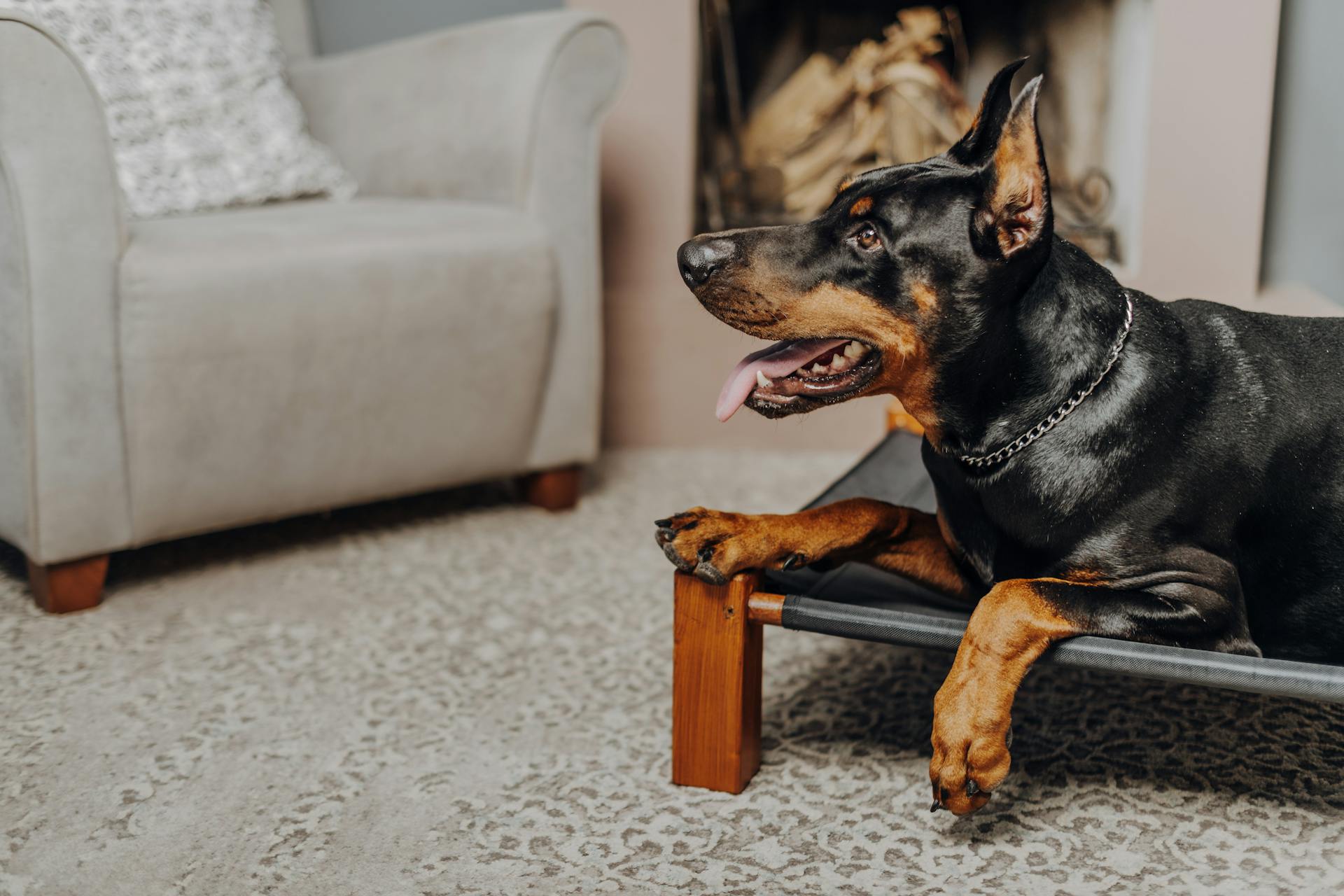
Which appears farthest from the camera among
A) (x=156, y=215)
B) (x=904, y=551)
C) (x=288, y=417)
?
(x=156, y=215)

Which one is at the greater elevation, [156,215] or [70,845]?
[156,215]

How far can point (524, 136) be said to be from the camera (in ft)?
7.30

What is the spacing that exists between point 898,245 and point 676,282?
1.64 m

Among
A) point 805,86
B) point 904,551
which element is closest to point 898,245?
point 904,551

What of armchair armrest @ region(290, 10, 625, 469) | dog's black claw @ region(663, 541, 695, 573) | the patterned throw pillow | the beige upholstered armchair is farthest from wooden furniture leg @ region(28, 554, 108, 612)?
dog's black claw @ region(663, 541, 695, 573)

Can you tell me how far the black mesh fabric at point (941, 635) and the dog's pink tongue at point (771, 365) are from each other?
0.22m

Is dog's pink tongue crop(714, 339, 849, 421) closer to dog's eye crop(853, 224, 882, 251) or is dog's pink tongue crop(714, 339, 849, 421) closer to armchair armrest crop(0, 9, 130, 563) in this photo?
dog's eye crop(853, 224, 882, 251)

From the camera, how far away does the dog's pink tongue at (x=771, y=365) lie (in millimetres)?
1274

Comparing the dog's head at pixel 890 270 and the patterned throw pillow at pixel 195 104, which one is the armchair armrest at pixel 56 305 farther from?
the dog's head at pixel 890 270

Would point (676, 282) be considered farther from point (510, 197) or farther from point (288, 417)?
point (288, 417)

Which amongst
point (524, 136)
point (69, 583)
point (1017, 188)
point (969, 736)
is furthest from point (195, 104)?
point (969, 736)

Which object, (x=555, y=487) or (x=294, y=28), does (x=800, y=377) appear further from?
(x=294, y=28)

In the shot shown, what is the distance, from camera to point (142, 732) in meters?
1.54

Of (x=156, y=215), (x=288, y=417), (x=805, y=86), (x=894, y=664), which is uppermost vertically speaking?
(x=805, y=86)
